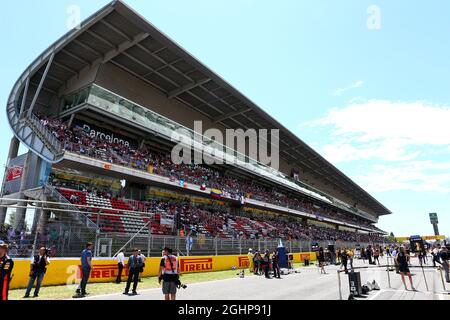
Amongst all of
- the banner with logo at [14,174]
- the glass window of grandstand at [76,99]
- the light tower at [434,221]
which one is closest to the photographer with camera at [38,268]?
the glass window of grandstand at [76,99]

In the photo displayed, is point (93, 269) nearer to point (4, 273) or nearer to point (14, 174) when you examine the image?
point (4, 273)

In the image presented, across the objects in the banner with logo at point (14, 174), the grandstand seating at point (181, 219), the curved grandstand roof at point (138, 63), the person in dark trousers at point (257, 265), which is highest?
the curved grandstand roof at point (138, 63)

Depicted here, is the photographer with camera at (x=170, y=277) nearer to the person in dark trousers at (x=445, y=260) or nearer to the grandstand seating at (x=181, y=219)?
the grandstand seating at (x=181, y=219)

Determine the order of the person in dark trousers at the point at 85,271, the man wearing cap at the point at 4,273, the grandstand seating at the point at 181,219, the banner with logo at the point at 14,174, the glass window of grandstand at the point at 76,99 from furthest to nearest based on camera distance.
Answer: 1. the banner with logo at the point at 14,174
2. the glass window of grandstand at the point at 76,99
3. the grandstand seating at the point at 181,219
4. the person in dark trousers at the point at 85,271
5. the man wearing cap at the point at 4,273

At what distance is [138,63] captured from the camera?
27141 millimetres

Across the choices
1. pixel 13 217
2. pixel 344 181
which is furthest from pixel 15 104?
pixel 344 181

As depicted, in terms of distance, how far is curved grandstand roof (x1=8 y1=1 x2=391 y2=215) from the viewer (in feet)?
73.4

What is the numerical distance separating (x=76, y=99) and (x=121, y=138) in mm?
4993

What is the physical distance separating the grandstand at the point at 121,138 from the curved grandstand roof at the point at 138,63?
0.09 m

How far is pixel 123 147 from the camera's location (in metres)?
26.4

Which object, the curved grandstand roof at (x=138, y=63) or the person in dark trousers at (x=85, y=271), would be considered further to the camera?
the curved grandstand roof at (x=138, y=63)

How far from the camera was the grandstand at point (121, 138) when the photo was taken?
20.2 metres

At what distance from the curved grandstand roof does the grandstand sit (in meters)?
0.09
